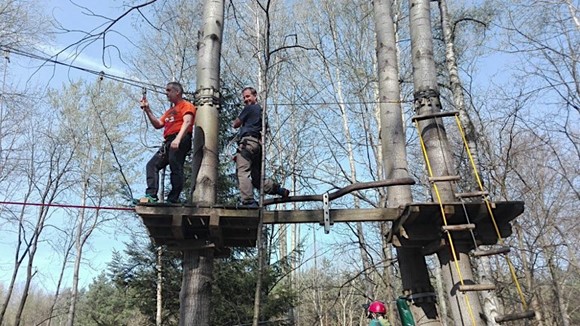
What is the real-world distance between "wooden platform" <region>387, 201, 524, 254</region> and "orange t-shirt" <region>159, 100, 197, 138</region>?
Answer: 95.6 inches

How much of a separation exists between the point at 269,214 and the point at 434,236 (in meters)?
1.67

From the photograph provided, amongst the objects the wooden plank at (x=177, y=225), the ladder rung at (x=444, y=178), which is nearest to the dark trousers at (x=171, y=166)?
the wooden plank at (x=177, y=225)

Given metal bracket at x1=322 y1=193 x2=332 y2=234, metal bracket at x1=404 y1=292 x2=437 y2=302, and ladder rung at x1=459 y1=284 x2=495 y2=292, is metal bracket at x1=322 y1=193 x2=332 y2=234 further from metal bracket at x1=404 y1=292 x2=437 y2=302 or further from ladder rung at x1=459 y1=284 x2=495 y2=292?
ladder rung at x1=459 y1=284 x2=495 y2=292

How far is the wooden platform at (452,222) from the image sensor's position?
405cm

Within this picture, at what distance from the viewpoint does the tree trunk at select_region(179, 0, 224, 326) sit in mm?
3949

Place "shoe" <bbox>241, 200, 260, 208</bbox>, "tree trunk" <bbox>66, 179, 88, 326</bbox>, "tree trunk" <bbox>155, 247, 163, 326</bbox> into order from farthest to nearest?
"tree trunk" <bbox>66, 179, 88, 326</bbox> < "tree trunk" <bbox>155, 247, 163, 326</bbox> < "shoe" <bbox>241, 200, 260, 208</bbox>

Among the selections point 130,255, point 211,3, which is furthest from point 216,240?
point 130,255

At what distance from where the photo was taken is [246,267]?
368 inches

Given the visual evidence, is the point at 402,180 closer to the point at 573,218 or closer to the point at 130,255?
the point at 130,255

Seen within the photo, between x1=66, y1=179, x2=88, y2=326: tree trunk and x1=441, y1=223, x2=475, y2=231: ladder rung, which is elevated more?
x1=66, y1=179, x2=88, y2=326: tree trunk

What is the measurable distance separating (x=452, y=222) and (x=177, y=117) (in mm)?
3074

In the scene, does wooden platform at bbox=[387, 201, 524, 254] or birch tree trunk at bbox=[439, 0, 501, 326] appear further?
birch tree trunk at bbox=[439, 0, 501, 326]

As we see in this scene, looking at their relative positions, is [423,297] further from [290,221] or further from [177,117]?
[177,117]

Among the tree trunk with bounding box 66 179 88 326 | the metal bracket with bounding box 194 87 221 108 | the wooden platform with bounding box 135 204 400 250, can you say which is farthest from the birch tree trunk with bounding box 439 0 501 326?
the tree trunk with bounding box 66 179 88 326
